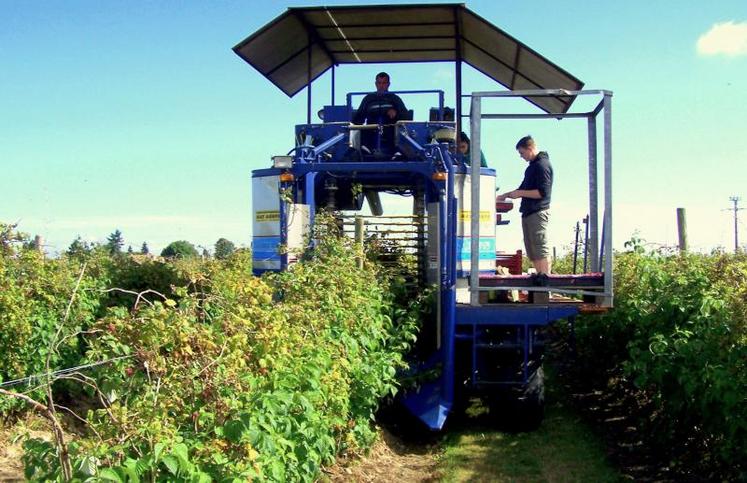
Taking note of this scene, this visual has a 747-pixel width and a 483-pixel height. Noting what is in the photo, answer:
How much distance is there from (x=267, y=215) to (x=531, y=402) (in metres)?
3.47

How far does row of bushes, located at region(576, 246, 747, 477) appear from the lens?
5.49m

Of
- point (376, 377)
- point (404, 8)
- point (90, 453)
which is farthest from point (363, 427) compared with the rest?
point (404, 8)

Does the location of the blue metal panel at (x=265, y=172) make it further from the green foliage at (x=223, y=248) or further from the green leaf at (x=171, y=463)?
the green leaf at (x=171, y=463)

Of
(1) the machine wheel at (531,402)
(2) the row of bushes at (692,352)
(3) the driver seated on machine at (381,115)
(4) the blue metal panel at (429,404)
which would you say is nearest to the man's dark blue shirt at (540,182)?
(2) the row of bushes at (692,352)

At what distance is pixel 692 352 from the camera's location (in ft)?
19.7

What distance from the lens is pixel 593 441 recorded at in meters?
7.78

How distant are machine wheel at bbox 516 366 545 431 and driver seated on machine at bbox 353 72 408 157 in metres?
3.29

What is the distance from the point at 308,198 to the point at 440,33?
9.51 ft

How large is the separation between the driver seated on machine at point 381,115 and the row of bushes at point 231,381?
9.35 ft

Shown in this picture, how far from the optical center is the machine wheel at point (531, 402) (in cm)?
770

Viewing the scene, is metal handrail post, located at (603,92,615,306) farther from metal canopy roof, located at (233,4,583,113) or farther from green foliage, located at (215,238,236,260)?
green foliage, located at (215,238,236,260)

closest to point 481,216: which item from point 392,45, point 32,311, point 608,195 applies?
point 608,195

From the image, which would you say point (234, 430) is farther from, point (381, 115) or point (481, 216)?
point (381, 115)

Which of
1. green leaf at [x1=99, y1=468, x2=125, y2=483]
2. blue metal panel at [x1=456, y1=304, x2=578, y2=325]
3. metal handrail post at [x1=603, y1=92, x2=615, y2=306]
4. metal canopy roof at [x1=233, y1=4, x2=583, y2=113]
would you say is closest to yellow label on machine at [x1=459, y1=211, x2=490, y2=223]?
blue metal panel at [x1=456, y1=304, x2=578, y2=325]
